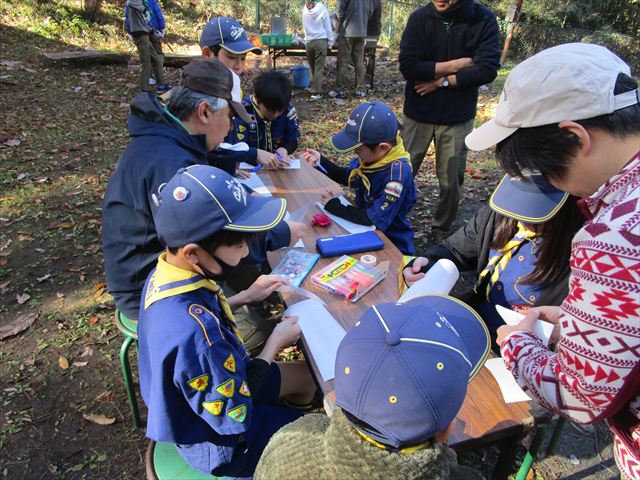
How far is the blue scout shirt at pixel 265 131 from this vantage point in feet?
12.9

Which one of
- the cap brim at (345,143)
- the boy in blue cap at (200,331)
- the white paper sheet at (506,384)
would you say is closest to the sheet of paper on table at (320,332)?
the boy in blue cap at (200,331)

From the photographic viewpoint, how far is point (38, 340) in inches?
128

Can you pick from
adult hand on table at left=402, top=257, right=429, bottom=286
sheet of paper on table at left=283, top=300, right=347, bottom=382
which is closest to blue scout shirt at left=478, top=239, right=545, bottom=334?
adult hand on table at left=402, top=257, right=429, bottom=286

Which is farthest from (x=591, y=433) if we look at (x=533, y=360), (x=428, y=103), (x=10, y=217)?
(x=10, y=217)

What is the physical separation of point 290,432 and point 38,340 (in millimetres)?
2908

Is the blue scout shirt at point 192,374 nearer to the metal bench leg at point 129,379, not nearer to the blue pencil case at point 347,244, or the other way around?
the metal bench leg at point 129,379

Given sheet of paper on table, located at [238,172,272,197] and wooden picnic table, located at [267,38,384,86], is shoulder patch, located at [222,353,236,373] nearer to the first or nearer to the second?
sheet of paper on table, located at [238,172,272,197]

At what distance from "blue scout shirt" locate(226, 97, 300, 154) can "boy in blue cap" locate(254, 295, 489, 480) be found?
10.6 feet

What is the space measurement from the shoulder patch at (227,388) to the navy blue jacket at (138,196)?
0.94 meters

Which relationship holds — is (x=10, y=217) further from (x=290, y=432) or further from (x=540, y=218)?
(x=540, y=218)

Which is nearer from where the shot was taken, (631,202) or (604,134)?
(631,202)

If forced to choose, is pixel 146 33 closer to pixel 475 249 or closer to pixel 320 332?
pixel 475 249

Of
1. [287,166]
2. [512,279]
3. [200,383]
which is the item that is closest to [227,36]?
[287,166]

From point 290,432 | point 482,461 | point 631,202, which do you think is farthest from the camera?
point 482,461
